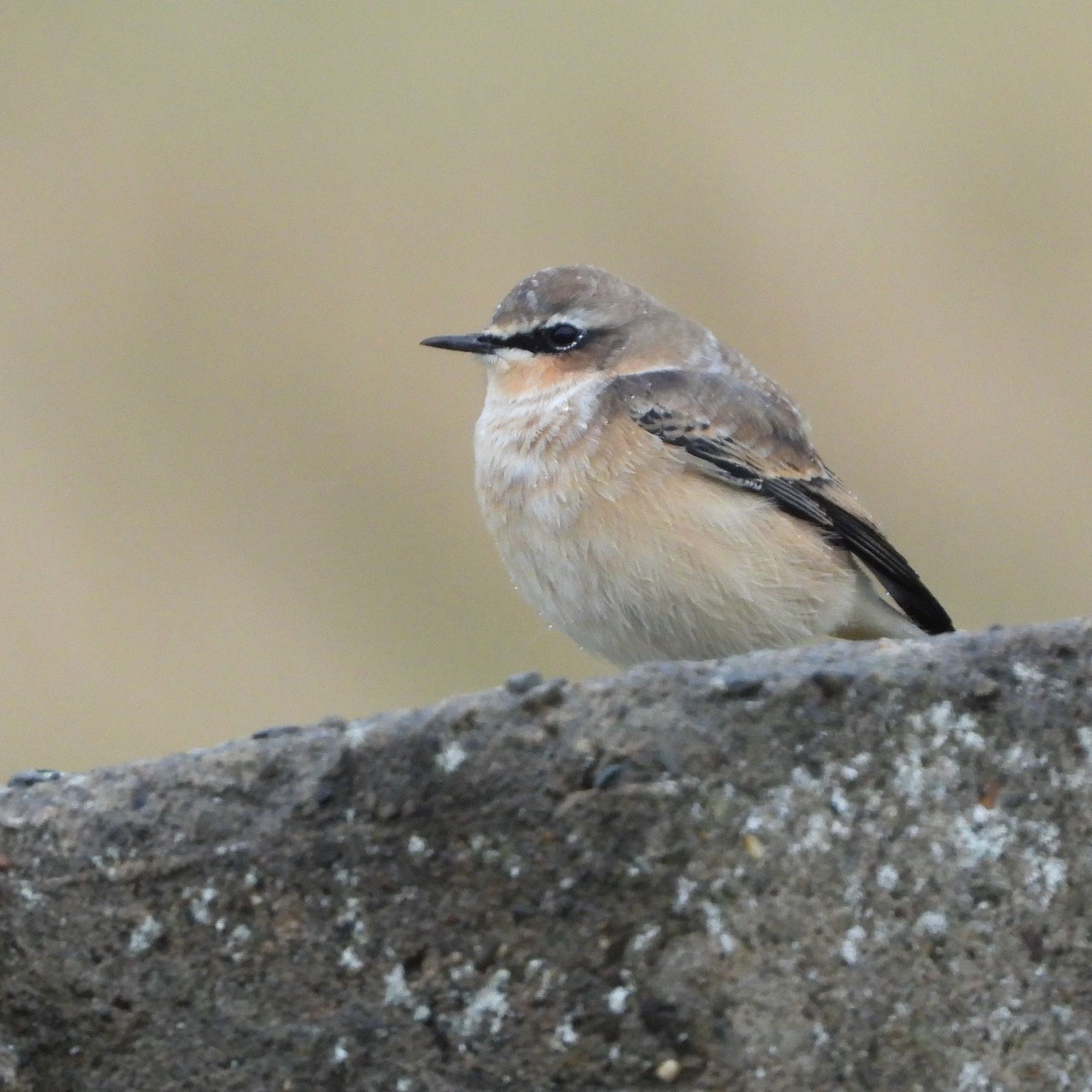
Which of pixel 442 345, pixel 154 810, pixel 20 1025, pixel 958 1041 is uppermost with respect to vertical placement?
pixel 442 345

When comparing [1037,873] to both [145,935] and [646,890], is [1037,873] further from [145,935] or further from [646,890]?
[145,935]

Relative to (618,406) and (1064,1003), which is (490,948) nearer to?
(1064,1003)

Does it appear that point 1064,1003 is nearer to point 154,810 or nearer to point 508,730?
point 508,730

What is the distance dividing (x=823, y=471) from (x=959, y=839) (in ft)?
8.74

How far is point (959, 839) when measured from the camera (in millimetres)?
2137

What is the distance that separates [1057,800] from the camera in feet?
7.07

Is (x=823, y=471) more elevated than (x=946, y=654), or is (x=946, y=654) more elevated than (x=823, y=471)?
(x=946, y=654)

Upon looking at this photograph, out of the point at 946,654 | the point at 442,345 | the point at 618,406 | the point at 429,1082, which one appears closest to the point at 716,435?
the point at 618,406

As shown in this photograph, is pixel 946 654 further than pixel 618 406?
No

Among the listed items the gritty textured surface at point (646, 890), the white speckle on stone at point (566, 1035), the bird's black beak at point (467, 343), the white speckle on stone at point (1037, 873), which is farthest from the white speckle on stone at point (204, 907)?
the bird's black beak at point (467, 343)

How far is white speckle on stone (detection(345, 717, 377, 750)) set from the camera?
2.17 m

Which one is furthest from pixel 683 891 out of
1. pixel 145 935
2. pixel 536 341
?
pixel 536 341

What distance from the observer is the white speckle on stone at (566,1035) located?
2160 millimetres

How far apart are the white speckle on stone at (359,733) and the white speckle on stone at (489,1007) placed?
36 cm
